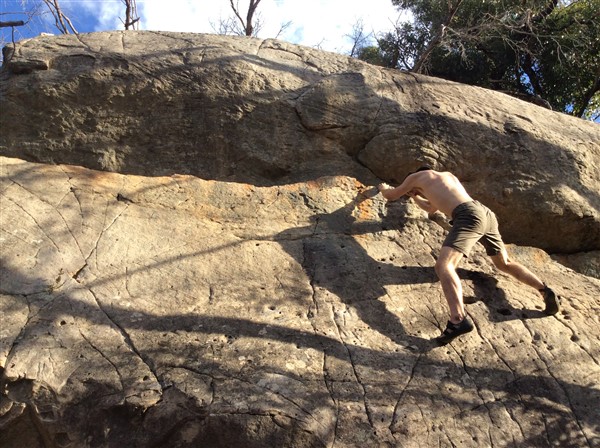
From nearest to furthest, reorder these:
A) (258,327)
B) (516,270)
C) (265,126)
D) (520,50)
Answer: (258,327)
(516,270)
(265,126)
(520,50)

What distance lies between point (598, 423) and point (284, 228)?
260 centimetres

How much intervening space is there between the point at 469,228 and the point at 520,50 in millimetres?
7407

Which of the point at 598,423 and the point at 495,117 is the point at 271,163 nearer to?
the point at 495,117

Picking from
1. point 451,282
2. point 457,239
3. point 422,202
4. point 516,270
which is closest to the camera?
point 451,282

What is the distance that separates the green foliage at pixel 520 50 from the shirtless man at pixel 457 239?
6.35 metres

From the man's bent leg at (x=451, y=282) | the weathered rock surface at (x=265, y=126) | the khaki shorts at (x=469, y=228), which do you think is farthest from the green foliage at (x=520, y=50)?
the man's bent leg at (x=451, y=282)

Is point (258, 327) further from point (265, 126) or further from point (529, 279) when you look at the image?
point (265, 126)

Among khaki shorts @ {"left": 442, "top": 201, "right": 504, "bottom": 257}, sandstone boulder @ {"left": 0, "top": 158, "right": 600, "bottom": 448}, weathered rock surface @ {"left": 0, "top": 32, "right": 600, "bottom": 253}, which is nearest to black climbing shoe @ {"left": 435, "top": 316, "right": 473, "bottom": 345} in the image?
sandstone boulder @ {"left": 0, "top": 158, "right": 600, "bottom": 448}

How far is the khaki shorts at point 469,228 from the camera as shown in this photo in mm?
4281

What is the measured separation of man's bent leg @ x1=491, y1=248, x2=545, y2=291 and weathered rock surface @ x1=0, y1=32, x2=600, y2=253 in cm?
128

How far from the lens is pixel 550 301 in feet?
14.2

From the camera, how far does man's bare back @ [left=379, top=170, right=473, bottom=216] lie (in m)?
4.55

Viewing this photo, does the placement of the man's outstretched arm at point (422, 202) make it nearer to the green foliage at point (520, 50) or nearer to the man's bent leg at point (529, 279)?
the man's bent leg at point (529, 279)

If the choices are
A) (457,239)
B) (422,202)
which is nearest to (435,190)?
(422,202)
